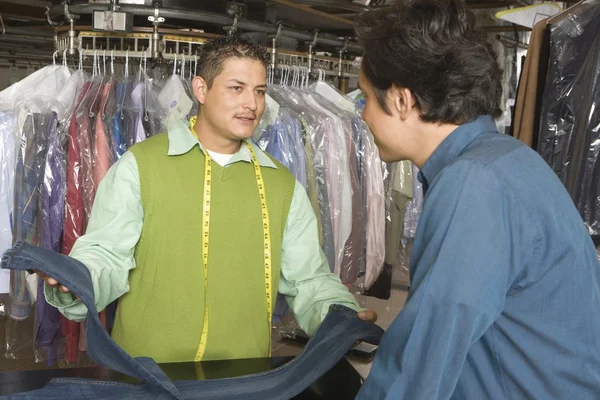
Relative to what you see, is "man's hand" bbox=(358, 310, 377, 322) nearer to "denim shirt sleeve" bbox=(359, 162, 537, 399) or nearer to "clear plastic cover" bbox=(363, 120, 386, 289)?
"denim shirt sleeve" bbox=(359, 162, 537, 399)

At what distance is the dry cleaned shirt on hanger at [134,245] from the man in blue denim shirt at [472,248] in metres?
0.78

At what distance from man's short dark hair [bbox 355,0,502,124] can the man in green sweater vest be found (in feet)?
2.87

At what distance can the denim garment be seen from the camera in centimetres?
141

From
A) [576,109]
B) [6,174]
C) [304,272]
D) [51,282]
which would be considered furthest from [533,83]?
[6,174]

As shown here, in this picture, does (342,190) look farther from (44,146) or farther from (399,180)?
(44,146)

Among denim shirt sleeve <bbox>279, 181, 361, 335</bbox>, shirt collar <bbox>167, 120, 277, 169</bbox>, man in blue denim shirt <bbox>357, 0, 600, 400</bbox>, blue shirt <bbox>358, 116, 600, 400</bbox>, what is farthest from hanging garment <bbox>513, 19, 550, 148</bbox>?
blue shirt <bbox>358, 116, 600, 400</bbox>

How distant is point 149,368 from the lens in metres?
1.43

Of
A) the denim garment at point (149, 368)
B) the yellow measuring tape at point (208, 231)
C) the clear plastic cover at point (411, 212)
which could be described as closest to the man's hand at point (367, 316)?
the denim garment at point (149, 368)

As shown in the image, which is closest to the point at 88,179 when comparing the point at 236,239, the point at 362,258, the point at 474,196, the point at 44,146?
the point at 44,146

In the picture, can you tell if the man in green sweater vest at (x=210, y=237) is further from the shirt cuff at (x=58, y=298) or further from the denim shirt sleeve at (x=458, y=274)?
the denim shirt sleeve at (x=458, y=274)

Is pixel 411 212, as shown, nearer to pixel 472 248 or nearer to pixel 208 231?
pixel 208 231

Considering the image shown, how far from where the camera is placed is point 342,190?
3.47 metres

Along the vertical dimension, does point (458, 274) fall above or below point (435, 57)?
below

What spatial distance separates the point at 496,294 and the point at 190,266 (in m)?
1.20
